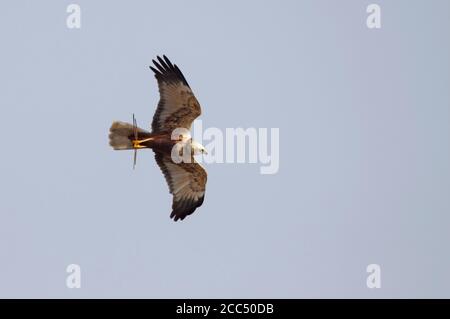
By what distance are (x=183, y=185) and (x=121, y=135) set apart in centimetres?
176

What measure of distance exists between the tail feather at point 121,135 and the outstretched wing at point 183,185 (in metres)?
0.90

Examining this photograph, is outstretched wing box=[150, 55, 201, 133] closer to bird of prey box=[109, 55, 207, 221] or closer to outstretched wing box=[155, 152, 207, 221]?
bird of prey box=[109, 55, 207, 221]

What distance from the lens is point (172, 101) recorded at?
63.5 ft

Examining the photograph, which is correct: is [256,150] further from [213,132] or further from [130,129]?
[130,129]

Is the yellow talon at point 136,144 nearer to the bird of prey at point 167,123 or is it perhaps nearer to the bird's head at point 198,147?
the bird of prey at point 167,123

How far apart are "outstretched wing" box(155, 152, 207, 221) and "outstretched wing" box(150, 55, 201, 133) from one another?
87cm

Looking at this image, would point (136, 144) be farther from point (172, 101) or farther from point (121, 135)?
point (172, 101)

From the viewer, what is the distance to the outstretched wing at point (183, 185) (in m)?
20.1

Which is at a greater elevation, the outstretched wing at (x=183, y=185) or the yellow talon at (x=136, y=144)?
the yellow talon at (x=136, y=144)

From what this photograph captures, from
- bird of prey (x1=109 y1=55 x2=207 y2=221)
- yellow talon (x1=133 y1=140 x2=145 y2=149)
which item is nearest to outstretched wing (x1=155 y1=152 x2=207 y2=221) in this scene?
bird of prey (x1=109 y1=55 x2=207 y2=221)

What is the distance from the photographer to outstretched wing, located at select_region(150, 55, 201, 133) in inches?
758

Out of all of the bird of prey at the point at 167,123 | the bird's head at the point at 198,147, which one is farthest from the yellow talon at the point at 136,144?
the bird's head at the point at 198,147

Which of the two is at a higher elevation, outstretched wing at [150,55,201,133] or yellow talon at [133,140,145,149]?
outstretched wing at [150,55,201,133]
